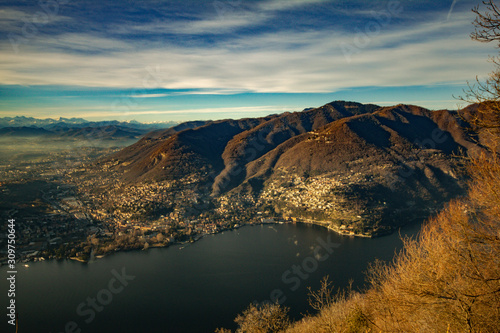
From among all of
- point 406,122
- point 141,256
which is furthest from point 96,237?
point 406,122

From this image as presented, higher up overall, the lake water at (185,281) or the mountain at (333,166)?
the mountain at (333,166)

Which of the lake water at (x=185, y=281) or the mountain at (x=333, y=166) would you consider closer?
the lake water at (x=185, y=281)

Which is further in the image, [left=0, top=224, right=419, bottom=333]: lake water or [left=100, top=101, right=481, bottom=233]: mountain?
[left=100, top=101, right=481, bottom=233]: mountain

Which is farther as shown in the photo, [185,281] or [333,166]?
[333,166]

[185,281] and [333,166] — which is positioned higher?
[333,166]

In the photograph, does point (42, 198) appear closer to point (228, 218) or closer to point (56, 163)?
point (228, 218)
